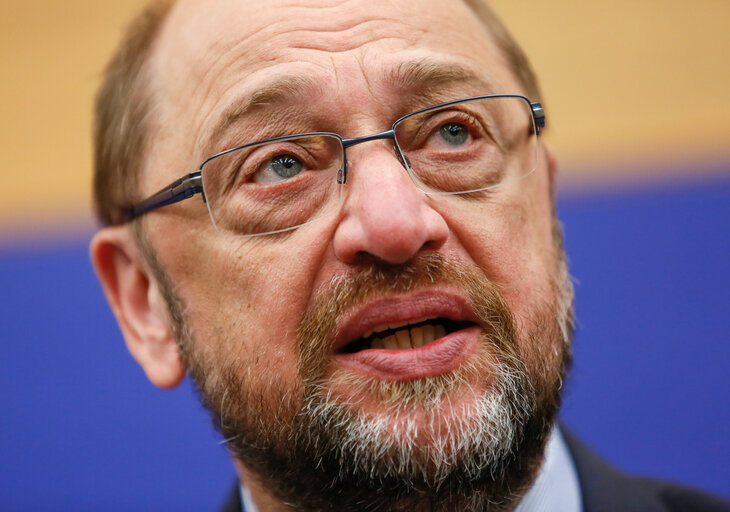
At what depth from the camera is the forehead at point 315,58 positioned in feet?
3.69

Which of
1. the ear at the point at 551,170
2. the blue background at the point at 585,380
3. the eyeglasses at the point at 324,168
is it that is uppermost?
the eyeglasses at the point at 324,168

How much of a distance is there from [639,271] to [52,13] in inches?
123

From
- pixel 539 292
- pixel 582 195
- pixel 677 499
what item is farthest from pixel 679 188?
pixel 539 292

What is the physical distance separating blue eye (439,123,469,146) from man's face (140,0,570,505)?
6cm

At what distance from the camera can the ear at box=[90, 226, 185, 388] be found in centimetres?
137

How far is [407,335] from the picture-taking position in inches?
42.6

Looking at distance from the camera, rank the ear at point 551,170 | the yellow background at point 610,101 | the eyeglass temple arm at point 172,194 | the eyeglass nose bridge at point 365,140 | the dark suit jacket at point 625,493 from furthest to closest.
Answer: the yellow background at point 610,101, the ear at point 551,170, the dark suit jacket at point 625,493, the eyeglass temple arm at point 172,194, the eyeglass nose bridge at point 365,140

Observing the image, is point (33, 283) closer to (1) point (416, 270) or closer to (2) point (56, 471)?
(2) point (56, 471)

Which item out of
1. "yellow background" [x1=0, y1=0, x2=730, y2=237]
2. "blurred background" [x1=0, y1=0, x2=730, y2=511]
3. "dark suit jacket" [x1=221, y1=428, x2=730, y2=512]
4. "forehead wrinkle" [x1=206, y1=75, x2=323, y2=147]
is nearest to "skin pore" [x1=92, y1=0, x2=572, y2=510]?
"forehead wrinkle" [x1=206, y1=75, x2=323, y2=147]

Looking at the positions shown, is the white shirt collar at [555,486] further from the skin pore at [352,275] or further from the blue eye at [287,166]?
the blue eye at [287,166]

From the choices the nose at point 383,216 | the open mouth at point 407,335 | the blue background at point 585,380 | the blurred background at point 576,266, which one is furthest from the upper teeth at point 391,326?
the blue background at point 585,380

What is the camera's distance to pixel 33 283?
9.83 feet

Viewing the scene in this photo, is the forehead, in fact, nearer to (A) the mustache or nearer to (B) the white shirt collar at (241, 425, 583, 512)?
(A) the mustache

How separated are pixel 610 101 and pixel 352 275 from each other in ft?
7.63
